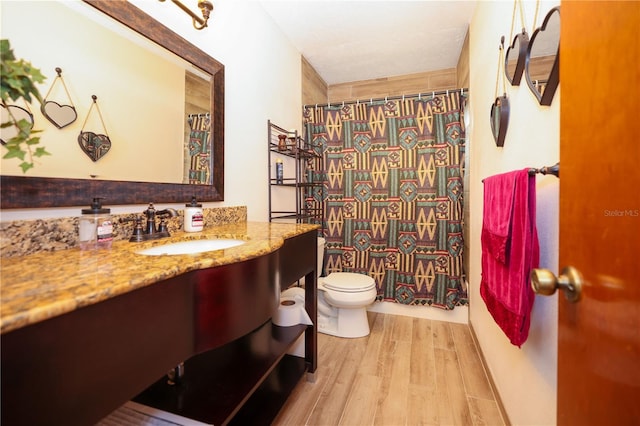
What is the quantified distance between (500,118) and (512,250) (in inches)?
28.8

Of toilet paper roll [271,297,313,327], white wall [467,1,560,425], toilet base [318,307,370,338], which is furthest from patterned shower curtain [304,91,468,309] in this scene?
toilet paper roll [271,297,313,327]

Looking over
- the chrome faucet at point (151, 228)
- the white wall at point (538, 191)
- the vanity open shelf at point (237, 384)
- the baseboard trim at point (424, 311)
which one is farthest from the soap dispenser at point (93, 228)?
the baseboard trim at point (424, 311)

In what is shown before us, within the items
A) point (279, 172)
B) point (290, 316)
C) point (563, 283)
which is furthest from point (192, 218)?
point (563, 283)

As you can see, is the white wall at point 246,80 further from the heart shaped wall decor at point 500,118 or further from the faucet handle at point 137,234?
the heart shaped wall decor at point 500,118

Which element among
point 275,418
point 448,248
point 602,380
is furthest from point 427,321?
point 602,380

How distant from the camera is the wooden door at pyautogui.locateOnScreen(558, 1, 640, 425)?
0.41m

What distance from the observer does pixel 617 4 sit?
43 centimetres

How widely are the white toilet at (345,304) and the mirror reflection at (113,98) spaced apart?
1.24 metres

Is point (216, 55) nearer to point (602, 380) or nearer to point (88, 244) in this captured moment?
point (88, 244)

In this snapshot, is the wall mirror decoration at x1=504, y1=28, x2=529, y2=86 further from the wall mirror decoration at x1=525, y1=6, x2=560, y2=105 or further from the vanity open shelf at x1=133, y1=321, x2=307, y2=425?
the vanity open shelf at x1=133, y1=321, x2=307, y2=425

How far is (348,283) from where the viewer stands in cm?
215

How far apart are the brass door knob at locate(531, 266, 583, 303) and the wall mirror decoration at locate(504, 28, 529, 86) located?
96 centimetres

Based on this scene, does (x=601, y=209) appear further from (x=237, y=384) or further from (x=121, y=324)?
(x=237, y=384)

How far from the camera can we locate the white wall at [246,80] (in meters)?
1.52
